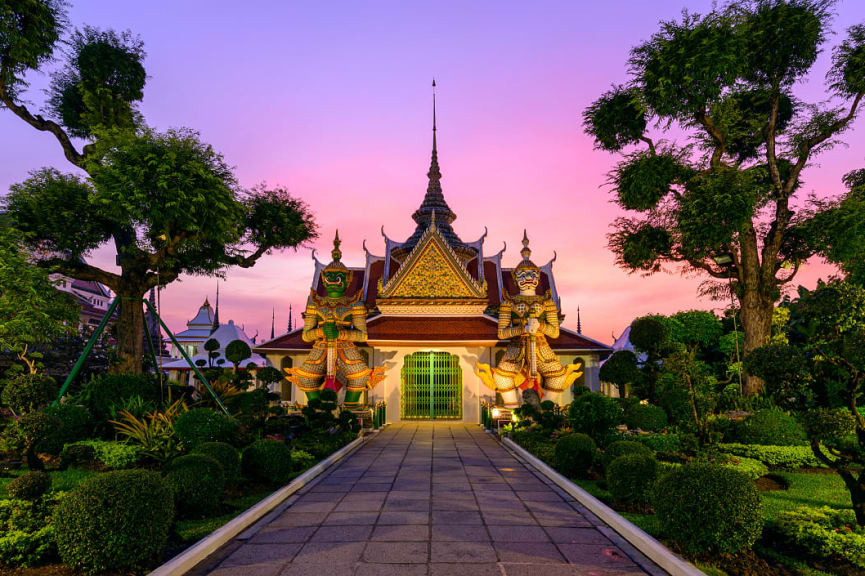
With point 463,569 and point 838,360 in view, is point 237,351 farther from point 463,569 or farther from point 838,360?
point 838,360

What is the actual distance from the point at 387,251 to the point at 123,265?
11.2m

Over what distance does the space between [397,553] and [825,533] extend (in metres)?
4.51

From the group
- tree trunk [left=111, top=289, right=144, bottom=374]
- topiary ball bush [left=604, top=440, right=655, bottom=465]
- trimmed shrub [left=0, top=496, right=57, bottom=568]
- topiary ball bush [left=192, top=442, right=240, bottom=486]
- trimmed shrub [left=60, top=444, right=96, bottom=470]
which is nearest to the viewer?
trimmed shrub [left=0, top=496, right=57, bottom=568]

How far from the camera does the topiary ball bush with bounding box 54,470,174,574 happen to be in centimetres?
425

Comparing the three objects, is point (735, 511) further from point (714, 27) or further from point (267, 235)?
point (267, 235)

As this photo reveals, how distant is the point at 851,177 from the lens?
2042 centimetres

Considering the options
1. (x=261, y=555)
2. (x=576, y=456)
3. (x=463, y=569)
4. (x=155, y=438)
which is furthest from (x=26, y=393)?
(x=576, y=456)

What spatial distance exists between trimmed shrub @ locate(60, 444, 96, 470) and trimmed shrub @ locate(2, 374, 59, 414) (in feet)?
3.43

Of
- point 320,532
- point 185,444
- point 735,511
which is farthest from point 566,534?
point 185,444

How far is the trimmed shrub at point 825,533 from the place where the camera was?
188 inches

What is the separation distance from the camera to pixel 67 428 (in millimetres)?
9695

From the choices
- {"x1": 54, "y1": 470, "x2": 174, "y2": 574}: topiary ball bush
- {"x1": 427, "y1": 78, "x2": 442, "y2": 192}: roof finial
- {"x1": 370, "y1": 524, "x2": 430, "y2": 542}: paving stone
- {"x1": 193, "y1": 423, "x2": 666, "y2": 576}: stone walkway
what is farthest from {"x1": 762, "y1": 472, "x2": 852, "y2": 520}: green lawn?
{"x1": 427, "y1": 78, "x2": 442, "y2": 192}: roof finial

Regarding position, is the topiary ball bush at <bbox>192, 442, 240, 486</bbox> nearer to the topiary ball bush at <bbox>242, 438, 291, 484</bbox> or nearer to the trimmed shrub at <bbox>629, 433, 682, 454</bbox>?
the topiary ball bush at <bbox>242, 438, 291, 484</bbox>

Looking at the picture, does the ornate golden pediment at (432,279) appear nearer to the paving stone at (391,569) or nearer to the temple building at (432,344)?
the temple building at (432,344)
